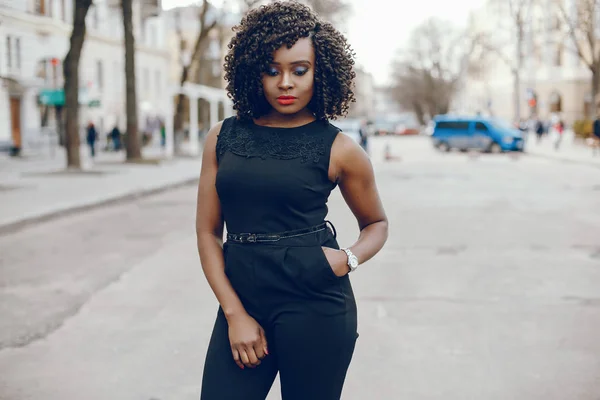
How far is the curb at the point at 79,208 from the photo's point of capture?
1212 cm

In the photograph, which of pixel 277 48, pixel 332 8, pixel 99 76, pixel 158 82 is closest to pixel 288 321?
pixel 277 48

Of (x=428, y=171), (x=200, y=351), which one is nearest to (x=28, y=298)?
(x=200, y=351)

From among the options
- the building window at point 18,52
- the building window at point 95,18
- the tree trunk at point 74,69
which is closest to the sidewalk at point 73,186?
the tree trunk at point 74,69

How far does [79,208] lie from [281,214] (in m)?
12.7

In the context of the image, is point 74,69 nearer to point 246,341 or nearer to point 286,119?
point 286,119

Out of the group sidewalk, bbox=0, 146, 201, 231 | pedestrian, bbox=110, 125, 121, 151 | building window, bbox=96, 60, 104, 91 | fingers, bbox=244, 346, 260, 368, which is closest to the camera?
fingers, bbox=244, 346, 260, 368

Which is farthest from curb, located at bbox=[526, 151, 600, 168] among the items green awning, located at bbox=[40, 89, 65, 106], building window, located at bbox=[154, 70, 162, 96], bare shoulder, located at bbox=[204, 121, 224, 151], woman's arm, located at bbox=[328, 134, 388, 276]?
building window, located at bbox=[154, 70, 162, 96]

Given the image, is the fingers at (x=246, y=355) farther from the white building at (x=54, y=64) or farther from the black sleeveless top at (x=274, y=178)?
the white building at (x=54, y=64)

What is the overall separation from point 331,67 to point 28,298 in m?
5.44

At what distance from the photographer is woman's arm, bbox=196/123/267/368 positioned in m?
2.36

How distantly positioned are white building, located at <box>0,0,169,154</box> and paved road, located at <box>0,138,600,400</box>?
58.3ft

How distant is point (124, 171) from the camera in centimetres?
2428

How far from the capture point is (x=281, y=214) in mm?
2383

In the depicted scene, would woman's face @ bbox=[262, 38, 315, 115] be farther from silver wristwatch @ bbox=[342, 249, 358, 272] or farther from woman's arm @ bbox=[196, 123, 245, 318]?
silver wristwatch @ bbox=[342, 249, 358, 272]
